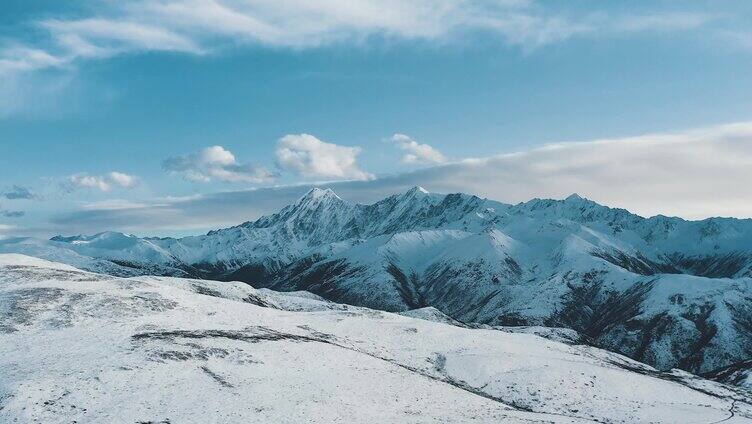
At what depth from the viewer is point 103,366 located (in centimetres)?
4859

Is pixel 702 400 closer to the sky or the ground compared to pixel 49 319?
closer to the ground

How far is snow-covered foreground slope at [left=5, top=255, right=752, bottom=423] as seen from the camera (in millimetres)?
44281

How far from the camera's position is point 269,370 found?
54.1 m

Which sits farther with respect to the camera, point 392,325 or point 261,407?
point 392,325

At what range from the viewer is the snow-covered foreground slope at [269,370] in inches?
1743

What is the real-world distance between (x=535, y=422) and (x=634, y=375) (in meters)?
28.2

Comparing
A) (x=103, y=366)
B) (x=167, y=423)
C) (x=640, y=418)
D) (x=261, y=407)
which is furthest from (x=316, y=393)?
(x=640, y=418)

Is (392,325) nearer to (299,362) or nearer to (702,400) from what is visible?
(299,362)

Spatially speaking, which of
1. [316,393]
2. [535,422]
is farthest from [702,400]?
[316,393]

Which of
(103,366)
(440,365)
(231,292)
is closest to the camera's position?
(103,366)

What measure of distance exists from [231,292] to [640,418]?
81.5 meters

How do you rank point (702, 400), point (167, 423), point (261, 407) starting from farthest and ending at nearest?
point (702, 400)
point (261, 407)
point (167, 423)

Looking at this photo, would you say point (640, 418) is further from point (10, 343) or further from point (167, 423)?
point (10, 343)

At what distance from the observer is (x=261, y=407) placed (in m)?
45.0
